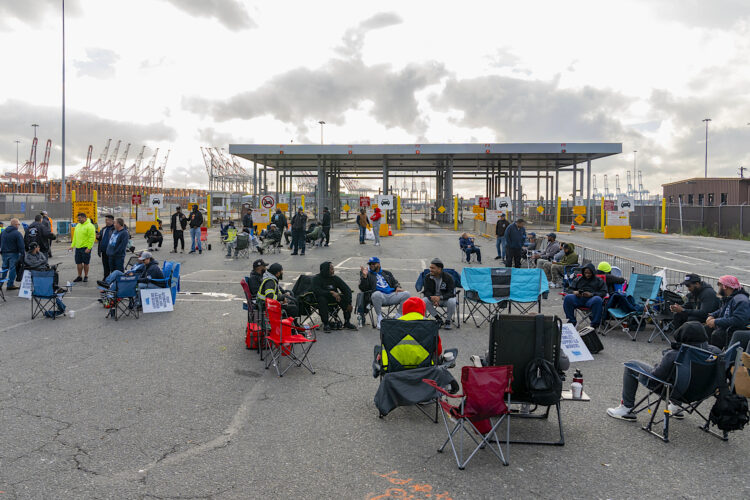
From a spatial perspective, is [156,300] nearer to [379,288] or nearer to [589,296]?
[379,288]

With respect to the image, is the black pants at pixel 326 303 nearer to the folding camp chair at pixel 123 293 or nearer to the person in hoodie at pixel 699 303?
the folding camp chair at pixel 123 293

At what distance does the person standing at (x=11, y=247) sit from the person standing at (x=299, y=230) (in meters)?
9.50

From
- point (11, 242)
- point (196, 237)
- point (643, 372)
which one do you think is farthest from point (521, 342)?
point (196, 237)

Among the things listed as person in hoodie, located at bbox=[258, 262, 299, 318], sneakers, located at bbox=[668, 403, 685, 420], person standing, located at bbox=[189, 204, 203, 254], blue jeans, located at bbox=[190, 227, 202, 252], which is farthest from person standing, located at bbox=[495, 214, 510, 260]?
sneakers, located at bbox=[668, 403, 685, 420]

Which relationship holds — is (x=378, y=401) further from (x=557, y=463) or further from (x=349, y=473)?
(x=557, y=463)

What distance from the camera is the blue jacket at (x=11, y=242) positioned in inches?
476

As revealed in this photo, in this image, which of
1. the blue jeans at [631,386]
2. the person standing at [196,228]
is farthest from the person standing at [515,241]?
the person standing at [196,228]

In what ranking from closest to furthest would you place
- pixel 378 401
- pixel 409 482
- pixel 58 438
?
pixel 409 482 → pixel 58 438 → pixel 378 401

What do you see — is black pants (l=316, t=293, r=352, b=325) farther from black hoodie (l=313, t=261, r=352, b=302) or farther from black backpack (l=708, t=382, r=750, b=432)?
black backpack (l=708, t=382, r=750, b=432)

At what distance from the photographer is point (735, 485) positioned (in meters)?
4.06

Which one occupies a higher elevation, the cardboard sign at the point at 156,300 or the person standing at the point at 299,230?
the person standing at the point at 299,230

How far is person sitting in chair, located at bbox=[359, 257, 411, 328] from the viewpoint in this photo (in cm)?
906

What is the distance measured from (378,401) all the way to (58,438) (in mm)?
2777

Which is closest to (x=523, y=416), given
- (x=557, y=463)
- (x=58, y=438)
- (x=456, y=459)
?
(x=557, y=463)
